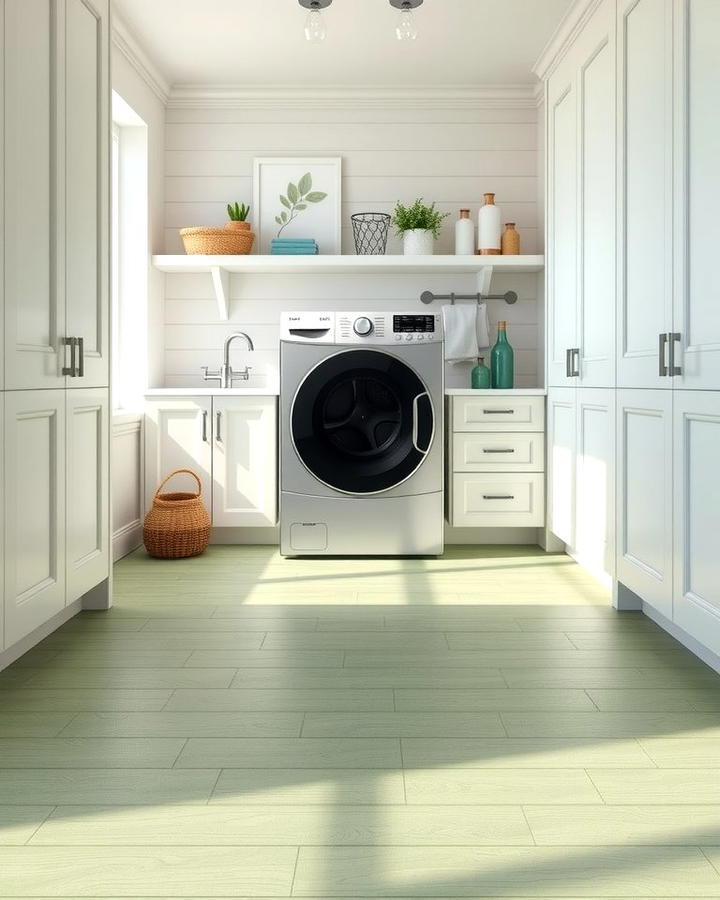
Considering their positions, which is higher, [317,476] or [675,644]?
[317,476]

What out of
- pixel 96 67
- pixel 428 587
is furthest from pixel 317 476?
pixel 96 67

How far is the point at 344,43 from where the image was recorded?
374 cm

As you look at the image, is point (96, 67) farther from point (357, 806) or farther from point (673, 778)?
point (673, 778)

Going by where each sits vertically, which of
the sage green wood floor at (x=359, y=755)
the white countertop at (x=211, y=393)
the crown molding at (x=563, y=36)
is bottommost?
the sage green wood floor at (x=359, y=755)

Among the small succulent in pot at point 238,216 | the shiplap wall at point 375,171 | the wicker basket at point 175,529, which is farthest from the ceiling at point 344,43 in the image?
the wicker basket at point 175,529

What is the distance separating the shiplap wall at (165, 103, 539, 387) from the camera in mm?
4359

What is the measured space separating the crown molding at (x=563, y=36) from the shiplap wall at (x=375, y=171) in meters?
0.45

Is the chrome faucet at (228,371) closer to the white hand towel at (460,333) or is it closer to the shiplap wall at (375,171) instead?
the shiplap wall at (375,171)

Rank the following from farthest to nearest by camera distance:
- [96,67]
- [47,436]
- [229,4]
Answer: [229,4]
[96,67]
[47,436]

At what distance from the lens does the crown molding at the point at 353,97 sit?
14.1 feet

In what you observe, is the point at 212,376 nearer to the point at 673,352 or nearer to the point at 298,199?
the point at 298,199

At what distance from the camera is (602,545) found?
307 centimetres

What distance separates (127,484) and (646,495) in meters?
2.26

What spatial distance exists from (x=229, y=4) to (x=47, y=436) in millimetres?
1989
